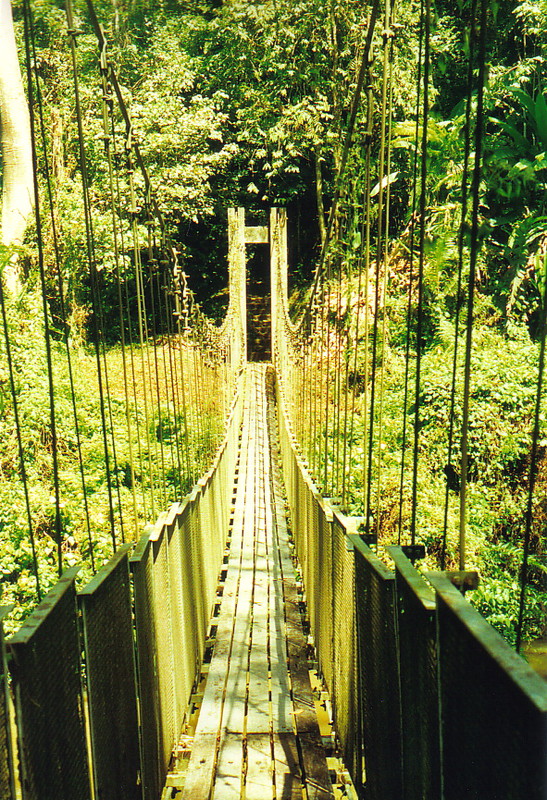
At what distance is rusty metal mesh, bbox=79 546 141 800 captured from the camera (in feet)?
2.92

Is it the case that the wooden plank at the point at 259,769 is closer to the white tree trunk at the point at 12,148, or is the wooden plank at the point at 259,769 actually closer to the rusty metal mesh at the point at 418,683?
the rusty metal mesh at the point at 418,683

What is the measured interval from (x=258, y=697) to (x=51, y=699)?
1.52 metres

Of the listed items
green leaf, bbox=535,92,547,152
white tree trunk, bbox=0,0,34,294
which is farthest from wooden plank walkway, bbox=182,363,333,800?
white tree trunk, bbox=0,0,34,294

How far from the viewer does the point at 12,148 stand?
6.80 m

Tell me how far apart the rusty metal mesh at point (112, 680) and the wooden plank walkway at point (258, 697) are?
556 millimetres

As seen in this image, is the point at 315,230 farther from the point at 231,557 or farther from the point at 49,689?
the point at 49,689

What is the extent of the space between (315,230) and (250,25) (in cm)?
462

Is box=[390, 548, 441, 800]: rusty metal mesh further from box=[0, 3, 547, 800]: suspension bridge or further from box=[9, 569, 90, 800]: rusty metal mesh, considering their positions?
box=[9, 569, 90, 800]: rusty metal mesh

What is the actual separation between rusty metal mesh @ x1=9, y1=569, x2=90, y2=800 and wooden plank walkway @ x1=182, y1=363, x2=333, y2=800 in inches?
36.4

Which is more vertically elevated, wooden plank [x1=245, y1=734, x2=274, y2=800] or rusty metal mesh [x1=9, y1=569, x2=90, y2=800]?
rusty metal mesh [x1=9, y1=569, x2=90, y2=800]

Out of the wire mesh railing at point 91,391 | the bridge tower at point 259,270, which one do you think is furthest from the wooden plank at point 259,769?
the bridge tower at point 259,270

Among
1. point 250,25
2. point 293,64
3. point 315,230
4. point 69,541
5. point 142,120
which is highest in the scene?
point 250,25

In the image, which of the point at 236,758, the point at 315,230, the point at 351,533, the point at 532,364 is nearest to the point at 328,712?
the point at 236,758

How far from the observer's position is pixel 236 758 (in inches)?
69.2
